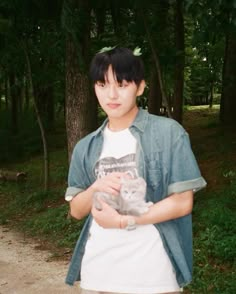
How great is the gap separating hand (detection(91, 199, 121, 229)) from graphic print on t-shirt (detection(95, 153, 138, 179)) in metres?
0.14

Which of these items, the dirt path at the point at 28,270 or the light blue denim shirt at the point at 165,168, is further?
the dirt path at the point at 28,270

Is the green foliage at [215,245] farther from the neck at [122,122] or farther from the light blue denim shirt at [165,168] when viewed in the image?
the neck at [122,122]

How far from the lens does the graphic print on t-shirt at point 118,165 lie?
1.97 meters

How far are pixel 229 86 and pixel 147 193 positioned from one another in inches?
447

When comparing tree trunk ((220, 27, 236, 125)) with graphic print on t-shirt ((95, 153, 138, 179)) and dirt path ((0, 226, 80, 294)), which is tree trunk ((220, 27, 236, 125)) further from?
graphic print on t-shirt ((95, 153, 138, 179))

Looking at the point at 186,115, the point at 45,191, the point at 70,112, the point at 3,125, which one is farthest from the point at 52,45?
the point at 186,115

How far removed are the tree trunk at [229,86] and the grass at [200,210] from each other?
61 cm

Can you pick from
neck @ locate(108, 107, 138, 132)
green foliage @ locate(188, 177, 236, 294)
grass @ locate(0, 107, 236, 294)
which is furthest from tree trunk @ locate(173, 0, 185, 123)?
neck @ locate(108, 107, 138, 132)

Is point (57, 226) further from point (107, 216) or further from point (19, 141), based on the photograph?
point (19, 141)

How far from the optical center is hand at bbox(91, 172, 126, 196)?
1.90 metres

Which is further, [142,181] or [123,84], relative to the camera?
[123,84]

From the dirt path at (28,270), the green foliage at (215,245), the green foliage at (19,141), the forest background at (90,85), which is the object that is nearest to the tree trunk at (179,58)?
the forest background at (90,85)

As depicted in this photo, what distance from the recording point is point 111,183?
1.91 metres

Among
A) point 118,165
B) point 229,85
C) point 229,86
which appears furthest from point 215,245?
point 229,86
